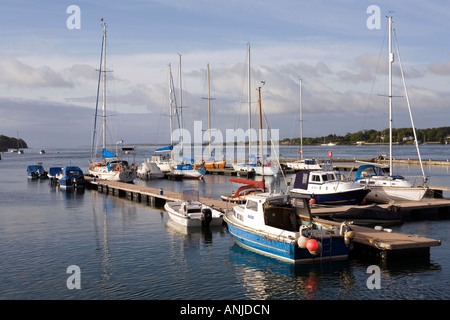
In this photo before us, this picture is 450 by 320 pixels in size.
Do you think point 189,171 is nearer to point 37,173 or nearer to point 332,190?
point 37,173

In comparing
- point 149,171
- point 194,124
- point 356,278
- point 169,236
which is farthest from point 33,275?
point 194,124

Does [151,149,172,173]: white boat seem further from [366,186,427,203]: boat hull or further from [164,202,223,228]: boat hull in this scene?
[164,202,223,228]: boat hull

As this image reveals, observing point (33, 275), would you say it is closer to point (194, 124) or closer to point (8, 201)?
point (8, 201)

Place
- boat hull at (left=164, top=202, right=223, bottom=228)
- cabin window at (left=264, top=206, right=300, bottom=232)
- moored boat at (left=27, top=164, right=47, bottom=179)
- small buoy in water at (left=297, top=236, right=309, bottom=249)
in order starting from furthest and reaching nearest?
moored boat at (left=27, top=164, right=47, bottom=179), boat hull at (left=164, top=202, right=223, bottom=228), cabin window at (left=264, top=206, right=300, bottom=232), small buoy in water at (left=297, top=236, right=309, bottom=249)

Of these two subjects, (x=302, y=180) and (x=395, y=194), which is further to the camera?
(x=395, y=194)

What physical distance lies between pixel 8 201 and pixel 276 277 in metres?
34.5

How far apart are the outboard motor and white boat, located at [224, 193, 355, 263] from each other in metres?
3.55

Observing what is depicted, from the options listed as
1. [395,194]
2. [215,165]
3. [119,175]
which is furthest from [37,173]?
[395,194]

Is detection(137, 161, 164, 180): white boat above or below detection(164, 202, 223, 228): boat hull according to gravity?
above

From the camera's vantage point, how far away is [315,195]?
107ft

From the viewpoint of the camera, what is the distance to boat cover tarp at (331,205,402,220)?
28188 mm

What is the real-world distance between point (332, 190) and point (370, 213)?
450cm

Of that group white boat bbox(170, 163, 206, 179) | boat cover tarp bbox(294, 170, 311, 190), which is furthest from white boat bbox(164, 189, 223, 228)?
white boat bbox(170, 163, 206, 179)

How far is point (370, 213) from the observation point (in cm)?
2823
